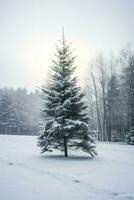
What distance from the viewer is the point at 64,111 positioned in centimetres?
1491

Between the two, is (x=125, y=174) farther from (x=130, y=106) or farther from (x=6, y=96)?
(x=6, y=96)

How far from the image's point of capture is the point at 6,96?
206ft

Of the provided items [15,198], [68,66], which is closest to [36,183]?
[15,198]

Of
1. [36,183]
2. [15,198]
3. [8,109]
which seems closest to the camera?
[15,198]

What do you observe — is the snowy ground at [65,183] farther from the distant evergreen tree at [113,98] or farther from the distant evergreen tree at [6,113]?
the distant evergreen tree at [6,113]

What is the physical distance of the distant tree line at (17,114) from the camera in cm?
6206

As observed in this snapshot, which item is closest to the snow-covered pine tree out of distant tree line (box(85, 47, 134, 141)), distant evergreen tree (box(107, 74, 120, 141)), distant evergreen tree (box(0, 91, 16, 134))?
distant tree line (box(85, 47, 134, 141))

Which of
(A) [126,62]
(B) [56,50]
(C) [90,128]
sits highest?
(A) [126,62]

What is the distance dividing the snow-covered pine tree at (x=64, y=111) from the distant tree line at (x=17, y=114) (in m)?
48.3

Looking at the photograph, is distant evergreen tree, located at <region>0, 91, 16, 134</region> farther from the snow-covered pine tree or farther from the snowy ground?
the snowy ground

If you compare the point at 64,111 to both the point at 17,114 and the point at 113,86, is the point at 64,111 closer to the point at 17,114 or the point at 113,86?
the point at 113,86

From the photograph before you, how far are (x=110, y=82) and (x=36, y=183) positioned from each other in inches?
1242

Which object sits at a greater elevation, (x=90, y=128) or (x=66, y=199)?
(x=90, y=128)

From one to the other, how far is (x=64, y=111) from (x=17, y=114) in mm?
50331
